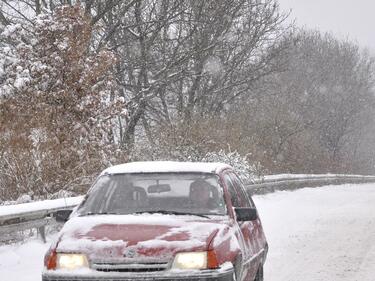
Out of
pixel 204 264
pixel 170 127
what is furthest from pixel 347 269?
pixel 170 127

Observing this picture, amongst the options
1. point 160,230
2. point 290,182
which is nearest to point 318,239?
point 160,230

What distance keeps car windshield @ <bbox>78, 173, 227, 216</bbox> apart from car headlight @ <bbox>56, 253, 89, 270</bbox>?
1022 mm

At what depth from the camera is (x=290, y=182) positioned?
90.8ft

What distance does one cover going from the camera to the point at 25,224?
979 centimetres

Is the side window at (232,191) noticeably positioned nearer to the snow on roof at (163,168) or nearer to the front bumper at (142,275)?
the snow on roof at (163,168)

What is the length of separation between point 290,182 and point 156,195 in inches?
844

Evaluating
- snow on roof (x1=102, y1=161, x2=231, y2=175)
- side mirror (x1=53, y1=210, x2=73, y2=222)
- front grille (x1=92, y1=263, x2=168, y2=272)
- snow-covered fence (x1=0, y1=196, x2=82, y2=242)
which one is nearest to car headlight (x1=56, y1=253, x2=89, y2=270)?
front grille (x1=92, y1=263, x2=168, y2=272)

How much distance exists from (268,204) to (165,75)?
7760 millimetres

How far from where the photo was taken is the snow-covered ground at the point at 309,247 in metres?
9.28

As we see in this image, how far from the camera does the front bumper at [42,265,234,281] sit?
526cm

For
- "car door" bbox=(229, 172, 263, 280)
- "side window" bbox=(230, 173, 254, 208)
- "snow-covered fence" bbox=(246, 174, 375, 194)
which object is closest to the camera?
"car door" bbox=(229, 172, 263, 280)

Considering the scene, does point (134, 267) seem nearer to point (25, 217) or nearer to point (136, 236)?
point (136, 236)

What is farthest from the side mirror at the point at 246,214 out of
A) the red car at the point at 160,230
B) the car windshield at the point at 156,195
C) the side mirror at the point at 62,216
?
the side mirror at the point at 62,216

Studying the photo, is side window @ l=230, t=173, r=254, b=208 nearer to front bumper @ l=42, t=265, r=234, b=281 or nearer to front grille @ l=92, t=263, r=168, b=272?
front bumper @ l=42, t=265, r=234, b=281
